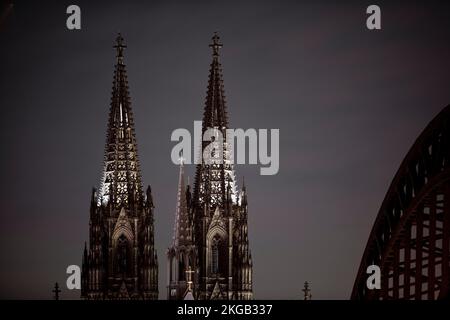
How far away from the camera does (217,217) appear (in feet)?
99.6

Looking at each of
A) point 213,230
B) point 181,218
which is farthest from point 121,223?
point 213,230

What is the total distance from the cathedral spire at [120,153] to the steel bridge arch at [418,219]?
48.7ft

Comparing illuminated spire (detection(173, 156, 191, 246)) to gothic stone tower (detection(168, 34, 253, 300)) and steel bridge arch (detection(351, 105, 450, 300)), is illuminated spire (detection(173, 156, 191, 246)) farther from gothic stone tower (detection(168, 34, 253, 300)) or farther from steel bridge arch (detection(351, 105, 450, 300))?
steel bridge arch (detection(351, 105, 450, 300))

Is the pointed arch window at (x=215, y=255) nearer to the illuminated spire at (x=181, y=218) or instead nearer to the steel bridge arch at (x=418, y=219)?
the illuminated spire at (x=181, y=218)

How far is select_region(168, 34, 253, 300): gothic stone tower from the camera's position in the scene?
96.6ft

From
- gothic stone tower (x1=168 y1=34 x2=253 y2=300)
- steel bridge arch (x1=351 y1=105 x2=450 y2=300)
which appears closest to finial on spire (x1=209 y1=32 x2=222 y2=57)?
gothic stone tower (x1=168 y1=34 x2=253 y2=300)

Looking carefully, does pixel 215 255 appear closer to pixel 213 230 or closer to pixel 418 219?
pixel 213 230

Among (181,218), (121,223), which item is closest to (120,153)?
(121,223)

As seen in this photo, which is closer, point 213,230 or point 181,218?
point 181,218

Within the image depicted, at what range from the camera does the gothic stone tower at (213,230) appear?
2945cm

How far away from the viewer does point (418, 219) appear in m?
13.7

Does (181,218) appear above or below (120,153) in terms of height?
below

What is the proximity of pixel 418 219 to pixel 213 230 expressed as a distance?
55.3 feet
